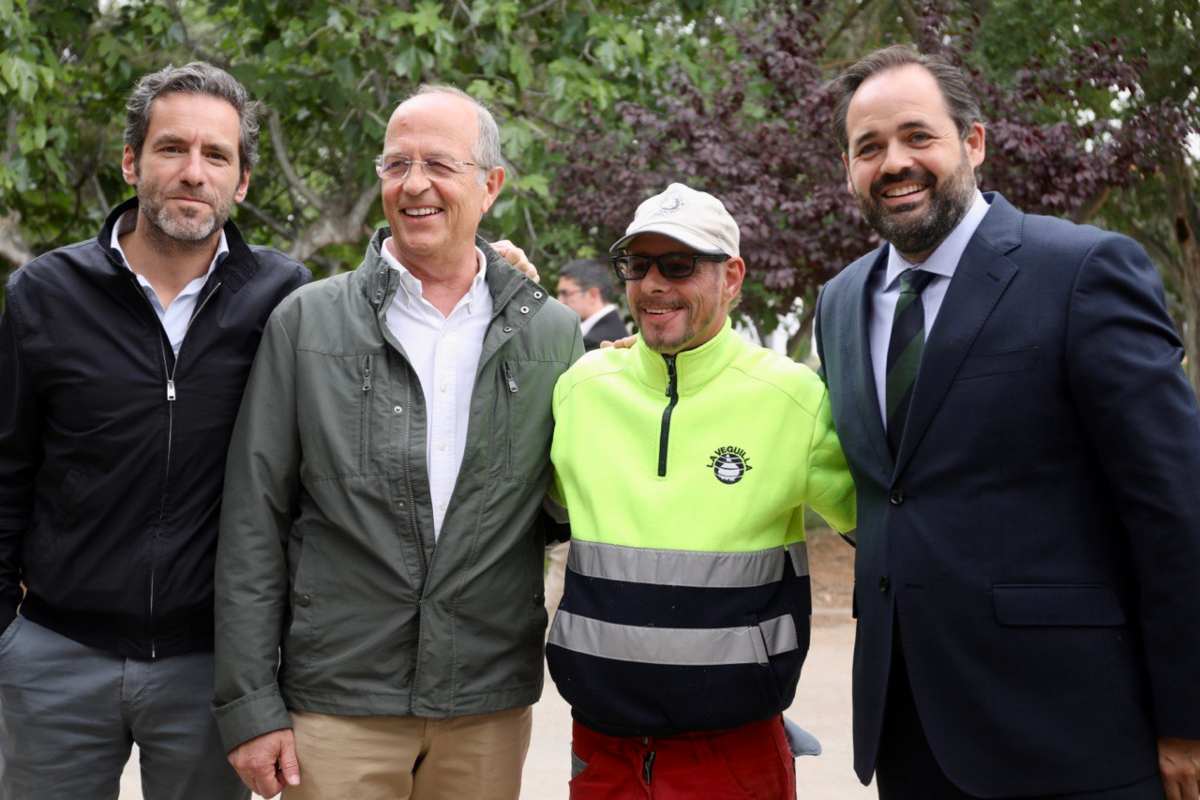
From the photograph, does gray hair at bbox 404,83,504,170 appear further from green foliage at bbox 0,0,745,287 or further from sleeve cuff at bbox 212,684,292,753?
green foliage at bbox 0,0,745,287

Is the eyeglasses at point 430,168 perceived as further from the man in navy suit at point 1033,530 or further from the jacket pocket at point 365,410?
the man in navy suit at point 1033,530

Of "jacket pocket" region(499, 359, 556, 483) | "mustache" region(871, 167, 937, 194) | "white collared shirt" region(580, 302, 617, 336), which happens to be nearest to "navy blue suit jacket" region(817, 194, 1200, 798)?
"mustache" region(871, 167, 937, 194)

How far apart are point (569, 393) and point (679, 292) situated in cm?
39

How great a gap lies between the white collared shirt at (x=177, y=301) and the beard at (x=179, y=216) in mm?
106

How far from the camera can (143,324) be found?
135 inches

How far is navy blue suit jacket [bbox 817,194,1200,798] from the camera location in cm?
273

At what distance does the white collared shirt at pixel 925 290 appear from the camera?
10.1 ft

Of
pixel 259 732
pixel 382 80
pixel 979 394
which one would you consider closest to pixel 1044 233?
pixel 979 394

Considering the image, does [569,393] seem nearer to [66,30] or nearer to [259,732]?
[259,732]

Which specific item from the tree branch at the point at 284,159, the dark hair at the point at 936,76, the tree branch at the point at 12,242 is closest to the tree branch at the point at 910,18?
the tree branch at the point at 284,159

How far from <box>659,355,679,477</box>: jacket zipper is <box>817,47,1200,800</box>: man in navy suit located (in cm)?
44

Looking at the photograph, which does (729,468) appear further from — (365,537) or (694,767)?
(365,537)

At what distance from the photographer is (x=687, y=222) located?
323 centimetres

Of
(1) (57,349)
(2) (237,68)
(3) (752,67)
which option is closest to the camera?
(1) (57,349)
